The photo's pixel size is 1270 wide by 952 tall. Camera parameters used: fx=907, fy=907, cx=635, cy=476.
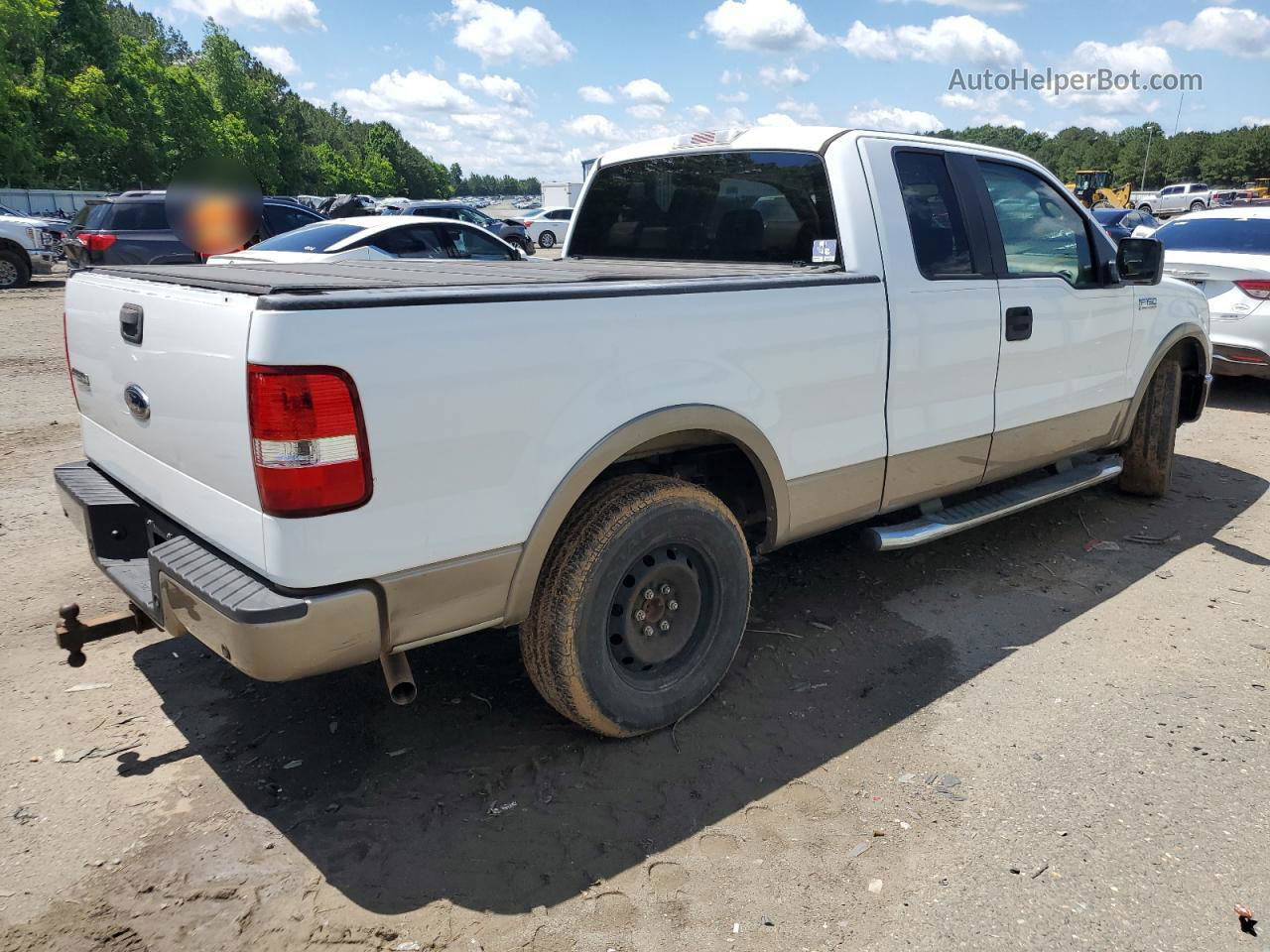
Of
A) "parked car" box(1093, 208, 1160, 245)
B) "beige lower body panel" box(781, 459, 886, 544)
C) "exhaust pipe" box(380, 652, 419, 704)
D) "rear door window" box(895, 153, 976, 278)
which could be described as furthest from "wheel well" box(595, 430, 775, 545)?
"parked car" box(1093, 208, 1160, 245)

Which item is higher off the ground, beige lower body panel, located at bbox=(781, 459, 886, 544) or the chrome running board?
beige lower body panel, located at bbox=(781, 459, 886, 544)

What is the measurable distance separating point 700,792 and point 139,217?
15.3 m

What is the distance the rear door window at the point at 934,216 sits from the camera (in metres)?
3.71

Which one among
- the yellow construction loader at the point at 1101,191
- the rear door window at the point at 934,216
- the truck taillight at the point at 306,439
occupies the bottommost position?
the truck taillight at the point at 306,439

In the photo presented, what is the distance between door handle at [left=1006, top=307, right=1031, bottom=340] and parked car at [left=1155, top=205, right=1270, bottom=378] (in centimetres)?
436

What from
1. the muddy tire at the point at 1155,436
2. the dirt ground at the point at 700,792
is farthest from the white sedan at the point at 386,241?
the muddy tire at the point at 1155,436

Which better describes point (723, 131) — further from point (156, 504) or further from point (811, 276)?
point (156, 504)

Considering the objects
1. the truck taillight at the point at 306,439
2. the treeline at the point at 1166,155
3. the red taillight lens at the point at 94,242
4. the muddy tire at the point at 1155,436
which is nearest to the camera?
the truck taillight at the point at 306,439

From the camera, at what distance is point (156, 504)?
2.79m

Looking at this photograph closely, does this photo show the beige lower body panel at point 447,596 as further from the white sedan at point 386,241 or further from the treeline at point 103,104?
the treeline at point 103,104

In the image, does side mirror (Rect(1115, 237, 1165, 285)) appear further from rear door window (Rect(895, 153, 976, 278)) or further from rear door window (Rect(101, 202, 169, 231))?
rear door window (Rect(101, 202, 169, 231))

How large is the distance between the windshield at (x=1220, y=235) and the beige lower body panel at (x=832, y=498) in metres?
6.29

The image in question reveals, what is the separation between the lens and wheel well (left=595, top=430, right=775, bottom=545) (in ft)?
10.0

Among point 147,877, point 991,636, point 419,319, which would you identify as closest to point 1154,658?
point 991,636
